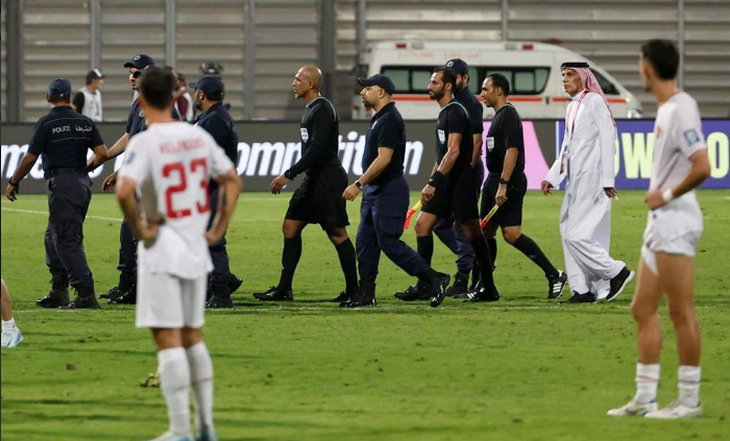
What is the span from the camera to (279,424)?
25.3 feet

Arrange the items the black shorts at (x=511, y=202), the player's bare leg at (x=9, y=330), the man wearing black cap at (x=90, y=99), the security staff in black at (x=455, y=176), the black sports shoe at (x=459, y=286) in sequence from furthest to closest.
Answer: the man wearing black cap at (x=90, y=99) → the black sports shoe at (x=459, y=286) → the black shorts at (x=511, y=202) → the security staff in black at (x=455, y=176) → the player's bare leg at (x=9, y=330)

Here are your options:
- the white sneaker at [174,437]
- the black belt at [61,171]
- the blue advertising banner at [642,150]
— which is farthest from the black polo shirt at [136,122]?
the blue advertising banner at [642,150]

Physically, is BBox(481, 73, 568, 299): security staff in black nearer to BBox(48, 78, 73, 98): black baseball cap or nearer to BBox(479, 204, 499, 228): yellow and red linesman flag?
BBox(479, 204, 499, 228): yellow and red linesman flag

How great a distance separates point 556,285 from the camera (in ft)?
44.9

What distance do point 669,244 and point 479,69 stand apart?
102 feet

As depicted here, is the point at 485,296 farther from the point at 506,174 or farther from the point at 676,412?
the point at 676,412

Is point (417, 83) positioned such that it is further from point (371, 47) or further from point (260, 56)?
point (260, 56)

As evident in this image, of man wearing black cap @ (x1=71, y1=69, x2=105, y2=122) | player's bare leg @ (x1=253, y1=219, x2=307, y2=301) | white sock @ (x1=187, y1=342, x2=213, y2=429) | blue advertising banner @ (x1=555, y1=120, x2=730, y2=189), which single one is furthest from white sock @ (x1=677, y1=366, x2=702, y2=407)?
man wearing black cap @ (x1=71, y1=69, x2=105, y2=122)

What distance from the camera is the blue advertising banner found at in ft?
86.9

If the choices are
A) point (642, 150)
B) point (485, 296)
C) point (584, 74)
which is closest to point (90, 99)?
point (642, 150)

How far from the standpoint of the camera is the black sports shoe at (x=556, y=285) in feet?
44.9

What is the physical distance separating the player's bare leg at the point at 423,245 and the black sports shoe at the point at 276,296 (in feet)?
3.25

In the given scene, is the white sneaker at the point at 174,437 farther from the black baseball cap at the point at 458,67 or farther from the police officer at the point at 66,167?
the black baseball cap at the point at 458,67

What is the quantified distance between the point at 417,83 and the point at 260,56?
161 inches
